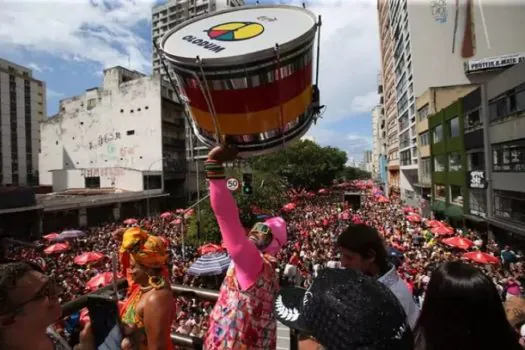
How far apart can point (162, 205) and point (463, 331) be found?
1606 inches

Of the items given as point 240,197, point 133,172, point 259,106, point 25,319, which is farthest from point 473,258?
point 133,172

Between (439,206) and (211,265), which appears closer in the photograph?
(211,265)

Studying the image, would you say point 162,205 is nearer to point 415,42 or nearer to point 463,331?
point 415,42

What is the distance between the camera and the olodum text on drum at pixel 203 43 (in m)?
2.21

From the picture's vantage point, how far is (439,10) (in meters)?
39.6

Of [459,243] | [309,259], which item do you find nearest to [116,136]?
[309,259]

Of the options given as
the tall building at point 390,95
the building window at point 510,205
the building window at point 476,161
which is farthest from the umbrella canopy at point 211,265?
the tall building at point 390,95

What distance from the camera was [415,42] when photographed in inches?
1583

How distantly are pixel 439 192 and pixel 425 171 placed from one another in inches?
225

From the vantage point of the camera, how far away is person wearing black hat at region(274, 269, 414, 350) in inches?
43.1

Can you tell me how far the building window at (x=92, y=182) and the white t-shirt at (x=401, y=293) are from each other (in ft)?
134

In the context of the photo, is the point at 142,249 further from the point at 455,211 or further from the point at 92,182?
the point at 92,182

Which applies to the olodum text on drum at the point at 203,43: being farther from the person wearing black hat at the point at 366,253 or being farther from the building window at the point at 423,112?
the building window at the point at 423,112

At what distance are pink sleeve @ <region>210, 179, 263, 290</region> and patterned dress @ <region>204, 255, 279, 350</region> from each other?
0.21 ft
